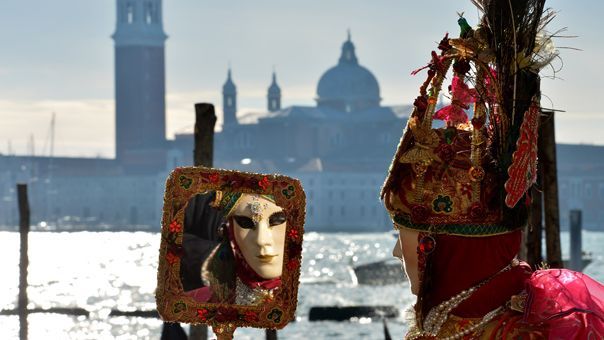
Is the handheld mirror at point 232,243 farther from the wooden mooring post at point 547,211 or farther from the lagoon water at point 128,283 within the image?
the lagoon water at point 128,283

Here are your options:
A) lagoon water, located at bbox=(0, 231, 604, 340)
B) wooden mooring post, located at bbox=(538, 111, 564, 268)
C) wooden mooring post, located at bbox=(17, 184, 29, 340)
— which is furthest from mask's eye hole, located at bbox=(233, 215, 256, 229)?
wooden mooring post, located at bbox=(17, 184, 29, 340)

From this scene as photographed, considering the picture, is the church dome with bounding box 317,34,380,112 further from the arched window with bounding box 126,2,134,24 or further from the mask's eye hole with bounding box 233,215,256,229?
the mask's eye hole with bounding box 233,215,256,229

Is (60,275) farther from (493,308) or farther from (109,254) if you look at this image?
(493,308)

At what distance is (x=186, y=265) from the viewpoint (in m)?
3.00

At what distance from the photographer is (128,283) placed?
50031mm

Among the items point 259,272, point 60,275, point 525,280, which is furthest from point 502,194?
point 60,275

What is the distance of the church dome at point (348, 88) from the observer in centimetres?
10119

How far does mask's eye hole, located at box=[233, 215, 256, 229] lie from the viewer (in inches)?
120

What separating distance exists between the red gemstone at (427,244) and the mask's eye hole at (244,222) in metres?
0.58

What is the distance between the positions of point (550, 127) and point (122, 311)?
27307 mm

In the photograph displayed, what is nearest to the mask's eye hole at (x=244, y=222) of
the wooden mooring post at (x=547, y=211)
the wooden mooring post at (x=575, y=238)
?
the wooden mooring post at (x=547, y=211)

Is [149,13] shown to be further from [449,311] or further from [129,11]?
[449,311]

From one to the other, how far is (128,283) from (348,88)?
175ft

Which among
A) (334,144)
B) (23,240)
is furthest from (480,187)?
(334,144)
